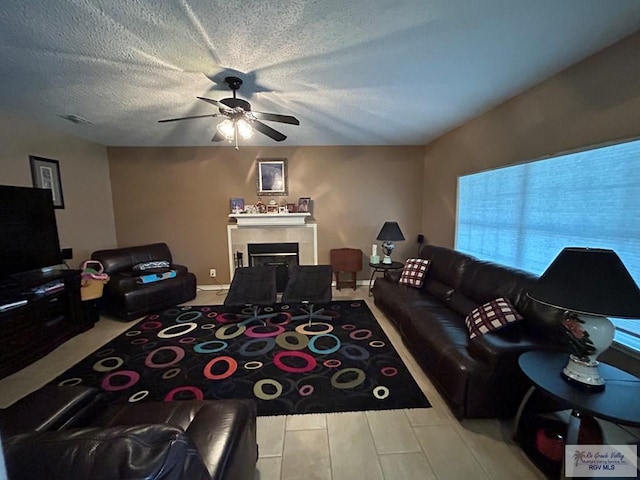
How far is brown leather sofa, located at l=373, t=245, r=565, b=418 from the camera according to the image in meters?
1.79

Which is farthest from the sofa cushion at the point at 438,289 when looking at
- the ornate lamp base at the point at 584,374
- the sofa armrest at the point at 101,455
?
the sofa armrest at the point at 101,455

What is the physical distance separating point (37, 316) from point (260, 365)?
91.4 inches

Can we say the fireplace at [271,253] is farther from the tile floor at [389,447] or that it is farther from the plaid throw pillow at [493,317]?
the plaid throw pillow at [493,317]

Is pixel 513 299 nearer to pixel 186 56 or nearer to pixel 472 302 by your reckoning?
pixel 472 302

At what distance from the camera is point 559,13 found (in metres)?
1.56

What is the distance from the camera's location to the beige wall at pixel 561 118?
176 centimetres

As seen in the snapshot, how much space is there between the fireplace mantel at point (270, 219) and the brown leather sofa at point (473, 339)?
7.25 feet

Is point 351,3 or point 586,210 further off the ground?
point 351,3

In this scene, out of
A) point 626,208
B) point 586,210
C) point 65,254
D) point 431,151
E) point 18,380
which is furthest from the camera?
point 431,151

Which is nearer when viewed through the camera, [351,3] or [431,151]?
[351,3]

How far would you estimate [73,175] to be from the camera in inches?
152

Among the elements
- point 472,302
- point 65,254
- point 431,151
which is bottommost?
point 472,302

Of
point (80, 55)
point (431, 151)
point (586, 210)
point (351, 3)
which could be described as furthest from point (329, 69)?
point (431, 151)

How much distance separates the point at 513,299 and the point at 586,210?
2.81ft
